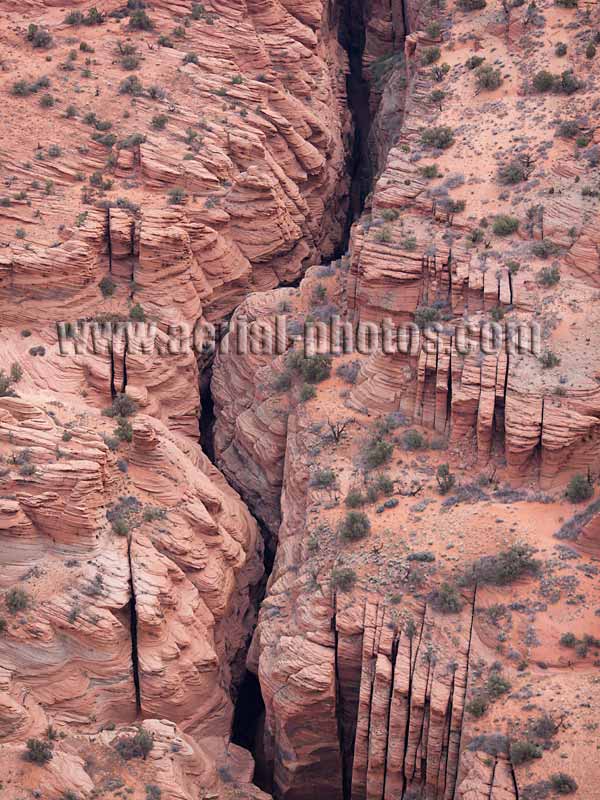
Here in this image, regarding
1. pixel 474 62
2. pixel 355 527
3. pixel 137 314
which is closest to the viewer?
pixel 355 527

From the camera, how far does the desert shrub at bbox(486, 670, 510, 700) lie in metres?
42.2

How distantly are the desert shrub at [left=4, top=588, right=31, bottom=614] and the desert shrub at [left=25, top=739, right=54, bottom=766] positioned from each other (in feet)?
16.1

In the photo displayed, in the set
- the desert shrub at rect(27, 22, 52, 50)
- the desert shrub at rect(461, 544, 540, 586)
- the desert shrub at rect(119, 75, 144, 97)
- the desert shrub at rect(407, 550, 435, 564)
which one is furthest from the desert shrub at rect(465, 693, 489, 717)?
the desert shrub at rect(27, 22, 52, 50)

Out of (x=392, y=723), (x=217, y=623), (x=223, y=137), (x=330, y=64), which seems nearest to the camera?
(x=392, y=723)

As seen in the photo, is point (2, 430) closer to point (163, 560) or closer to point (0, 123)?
point (163, 560)

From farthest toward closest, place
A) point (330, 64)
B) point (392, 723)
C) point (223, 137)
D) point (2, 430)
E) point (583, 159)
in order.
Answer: point (330, 64) < point (223, 137) < point (583, 159) < point (2, 430) < point (392, 723)

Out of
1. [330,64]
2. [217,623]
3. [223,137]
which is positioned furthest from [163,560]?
[330,64]

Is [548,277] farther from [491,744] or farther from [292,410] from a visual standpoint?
[491,744]

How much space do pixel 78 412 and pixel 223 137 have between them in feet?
50.9

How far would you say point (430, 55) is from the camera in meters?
63.0

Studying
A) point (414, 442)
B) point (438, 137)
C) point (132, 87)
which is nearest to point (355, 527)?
point (414, 442)

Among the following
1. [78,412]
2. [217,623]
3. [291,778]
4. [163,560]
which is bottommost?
[291,778]

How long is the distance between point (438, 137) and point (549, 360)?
46.2ft

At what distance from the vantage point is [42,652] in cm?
4553
